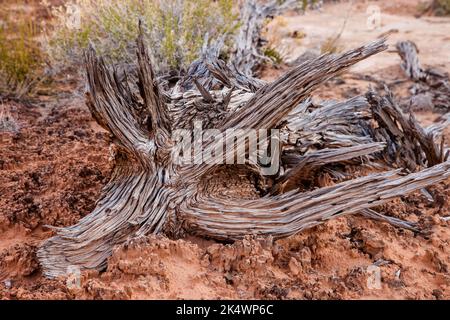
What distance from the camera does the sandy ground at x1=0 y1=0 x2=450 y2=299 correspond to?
2139 millimetres

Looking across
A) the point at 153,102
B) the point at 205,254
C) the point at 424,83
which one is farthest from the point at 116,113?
the point at 424,83

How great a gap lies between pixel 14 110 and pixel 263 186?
108 inches

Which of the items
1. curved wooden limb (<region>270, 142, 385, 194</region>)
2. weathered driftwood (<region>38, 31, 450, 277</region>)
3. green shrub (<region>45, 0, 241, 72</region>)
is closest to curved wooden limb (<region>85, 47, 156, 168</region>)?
weathered driftwood (<region>38, 31, 450, 277</region>)

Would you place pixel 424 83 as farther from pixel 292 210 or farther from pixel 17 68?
pixel 17 68

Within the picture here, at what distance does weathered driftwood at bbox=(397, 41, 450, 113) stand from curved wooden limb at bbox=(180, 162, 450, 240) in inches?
94.7

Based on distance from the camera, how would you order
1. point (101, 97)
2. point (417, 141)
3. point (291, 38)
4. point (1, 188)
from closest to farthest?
point (101, 97) < point (1, 188) < point (417, 141) < point (291, 38)

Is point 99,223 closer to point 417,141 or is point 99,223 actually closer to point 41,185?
point 41,185

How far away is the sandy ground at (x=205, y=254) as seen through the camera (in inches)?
84.2

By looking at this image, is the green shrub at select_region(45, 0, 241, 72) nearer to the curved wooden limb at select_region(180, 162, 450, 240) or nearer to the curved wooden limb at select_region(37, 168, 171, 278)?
the curved wooden limb at select_region(37, 168, 171, 278)

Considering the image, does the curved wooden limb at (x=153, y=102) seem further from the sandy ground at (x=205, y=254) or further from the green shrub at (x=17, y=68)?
the green shrub at (x=17, y=68)

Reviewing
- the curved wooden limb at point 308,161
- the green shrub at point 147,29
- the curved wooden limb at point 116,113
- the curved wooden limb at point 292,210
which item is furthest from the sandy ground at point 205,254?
the green shrub at point 147,29

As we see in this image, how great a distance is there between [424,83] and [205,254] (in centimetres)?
397
